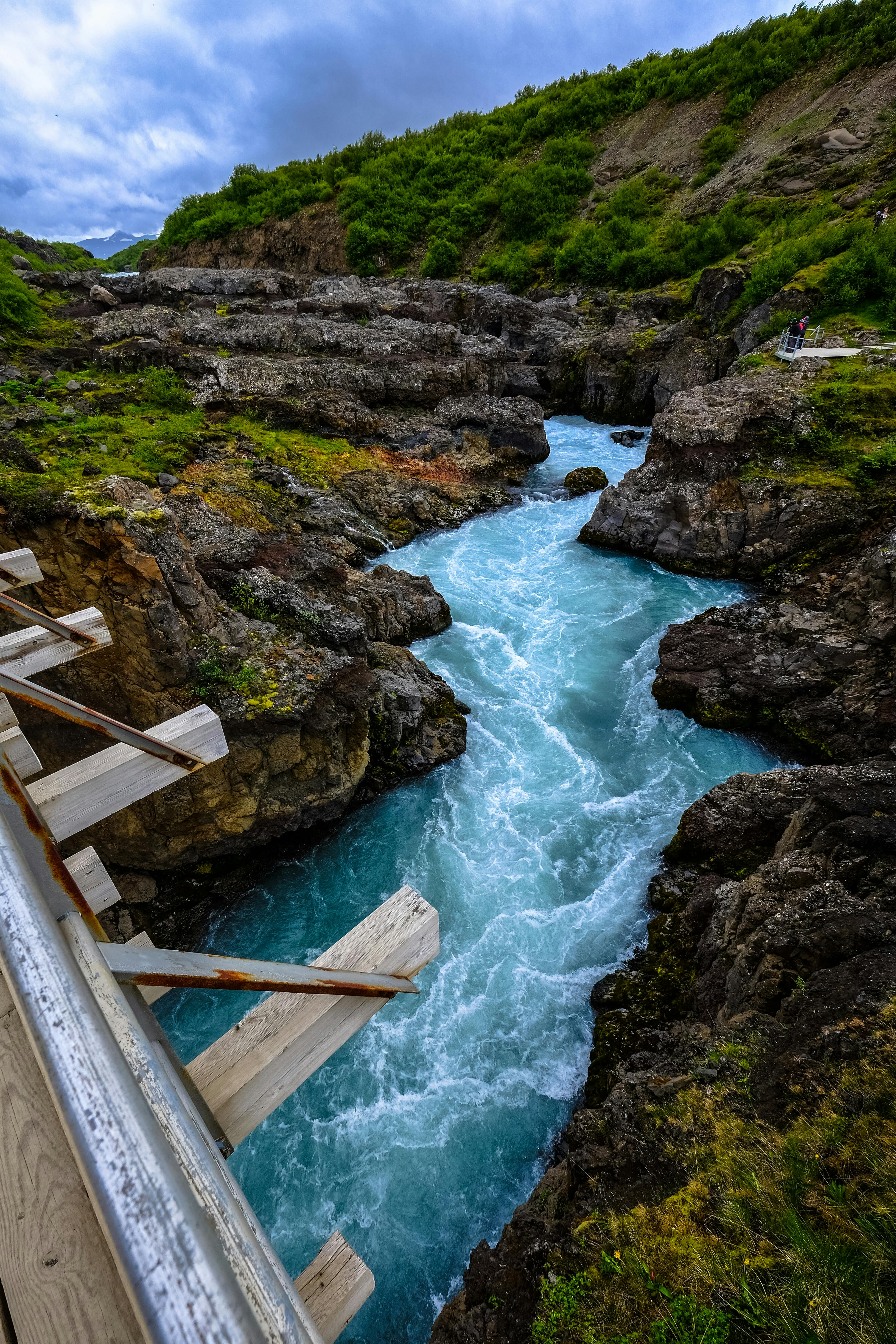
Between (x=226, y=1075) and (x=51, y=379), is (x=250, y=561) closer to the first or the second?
(x=226, y=1075)

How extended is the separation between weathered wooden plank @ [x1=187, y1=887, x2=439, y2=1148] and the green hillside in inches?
1446

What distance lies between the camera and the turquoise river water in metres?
5.41

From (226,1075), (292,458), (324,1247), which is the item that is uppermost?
(292,458)

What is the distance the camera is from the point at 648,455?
15500 mm

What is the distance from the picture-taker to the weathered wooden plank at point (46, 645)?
281 centimetres

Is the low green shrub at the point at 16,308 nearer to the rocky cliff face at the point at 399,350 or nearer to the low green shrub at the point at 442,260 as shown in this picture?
the rocky cliff face at the point at 399,350

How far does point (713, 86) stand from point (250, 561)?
55737 mm

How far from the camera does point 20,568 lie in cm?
341

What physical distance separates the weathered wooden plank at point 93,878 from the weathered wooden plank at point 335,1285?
1447 millimetres

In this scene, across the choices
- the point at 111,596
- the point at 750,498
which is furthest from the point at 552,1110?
the point at 750,498

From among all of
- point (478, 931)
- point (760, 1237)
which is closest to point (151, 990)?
point (760, 1237)

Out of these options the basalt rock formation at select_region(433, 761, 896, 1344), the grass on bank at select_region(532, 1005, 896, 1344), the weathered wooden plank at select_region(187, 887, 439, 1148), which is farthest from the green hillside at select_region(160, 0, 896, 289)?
the weathered wooden plank at select_region(187, 887, 439, 1148)

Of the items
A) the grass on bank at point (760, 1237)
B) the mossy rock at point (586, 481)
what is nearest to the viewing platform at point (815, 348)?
the mossy rock at point (586, 481)

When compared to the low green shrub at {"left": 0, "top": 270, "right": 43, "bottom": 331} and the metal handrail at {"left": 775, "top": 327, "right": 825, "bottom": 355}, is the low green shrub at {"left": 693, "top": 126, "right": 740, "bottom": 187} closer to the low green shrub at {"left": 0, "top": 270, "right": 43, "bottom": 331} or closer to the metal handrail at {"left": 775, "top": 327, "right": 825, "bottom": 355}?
the metal handrail at {"left": 775, "top": 327, "right": 825, "bottom": 355}
